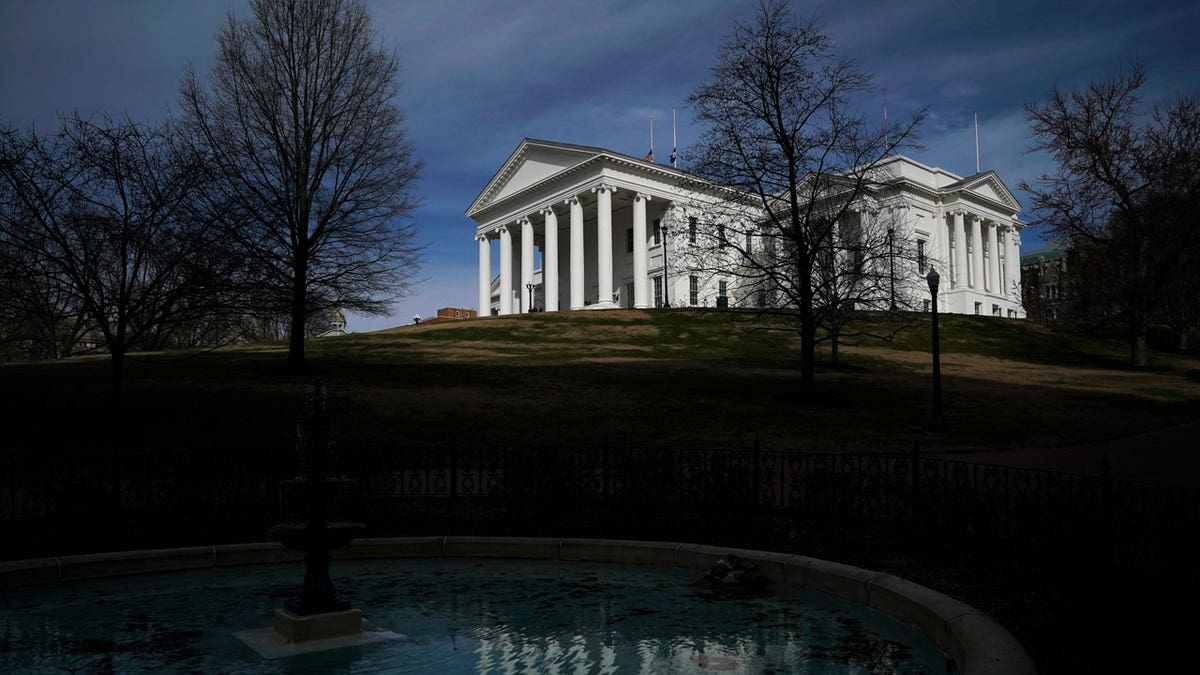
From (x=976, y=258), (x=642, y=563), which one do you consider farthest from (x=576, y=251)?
(x=642, y=563)

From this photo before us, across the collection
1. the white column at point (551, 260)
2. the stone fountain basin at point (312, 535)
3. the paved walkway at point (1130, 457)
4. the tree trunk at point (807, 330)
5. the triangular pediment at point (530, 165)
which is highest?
the triangular pediment at point (530, 165)

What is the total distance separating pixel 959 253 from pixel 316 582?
80.1m

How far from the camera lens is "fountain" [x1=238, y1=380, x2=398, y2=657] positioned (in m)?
7.41

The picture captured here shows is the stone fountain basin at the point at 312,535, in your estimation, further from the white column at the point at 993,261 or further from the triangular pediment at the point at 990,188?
the white column at the point at 993,261

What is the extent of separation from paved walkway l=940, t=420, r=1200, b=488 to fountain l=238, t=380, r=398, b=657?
14.9 metres

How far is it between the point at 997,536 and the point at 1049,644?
3430 millimetres

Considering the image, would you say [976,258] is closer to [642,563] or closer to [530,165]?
[530,165]

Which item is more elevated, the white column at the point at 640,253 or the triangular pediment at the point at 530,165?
the triangular pediment at the point at 530,165

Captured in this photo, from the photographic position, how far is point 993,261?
83500 millimetres

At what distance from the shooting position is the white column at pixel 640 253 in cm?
6381

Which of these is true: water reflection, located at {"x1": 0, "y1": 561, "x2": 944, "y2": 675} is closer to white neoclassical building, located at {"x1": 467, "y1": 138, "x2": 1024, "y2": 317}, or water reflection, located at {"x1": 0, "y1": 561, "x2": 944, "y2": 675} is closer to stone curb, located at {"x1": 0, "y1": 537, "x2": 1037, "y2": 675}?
stone curb, located at {"x1": 0, "y1": 537, "x2": 1037, "y2": 675}

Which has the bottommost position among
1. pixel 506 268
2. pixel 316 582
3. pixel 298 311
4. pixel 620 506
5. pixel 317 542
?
pixel 620 506

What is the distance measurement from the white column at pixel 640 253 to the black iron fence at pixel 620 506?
166 feet

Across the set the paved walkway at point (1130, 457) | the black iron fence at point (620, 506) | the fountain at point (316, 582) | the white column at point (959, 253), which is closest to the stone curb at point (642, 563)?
the black iron fence at point (620, 506)
